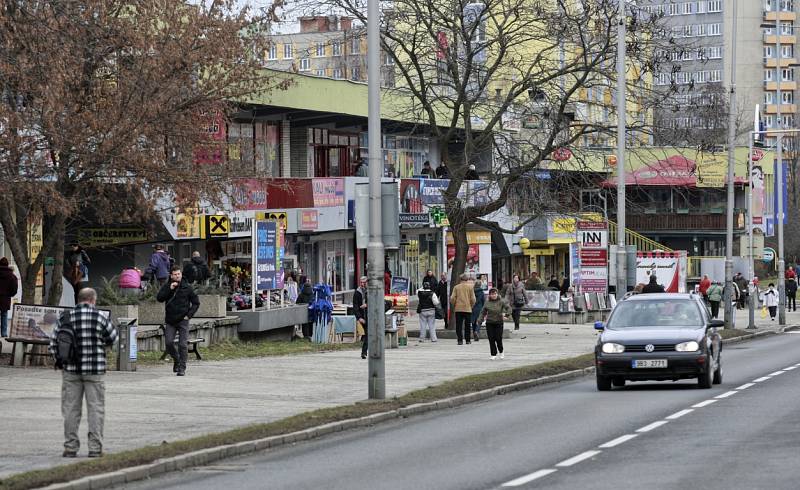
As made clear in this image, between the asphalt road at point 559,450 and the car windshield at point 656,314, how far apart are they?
2.03 metres

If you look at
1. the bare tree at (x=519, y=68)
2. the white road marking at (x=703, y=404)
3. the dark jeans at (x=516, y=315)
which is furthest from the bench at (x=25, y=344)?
the dark jeans at (x=516, y=315)

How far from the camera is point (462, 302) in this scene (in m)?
37.6

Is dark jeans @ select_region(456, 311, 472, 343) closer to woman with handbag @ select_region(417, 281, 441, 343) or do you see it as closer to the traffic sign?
woman with handbag @ select_region(417, 281, 441, 343)

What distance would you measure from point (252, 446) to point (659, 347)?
9.41 m

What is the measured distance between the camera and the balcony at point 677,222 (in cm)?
9600

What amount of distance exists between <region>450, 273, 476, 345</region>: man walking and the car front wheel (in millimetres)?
12910

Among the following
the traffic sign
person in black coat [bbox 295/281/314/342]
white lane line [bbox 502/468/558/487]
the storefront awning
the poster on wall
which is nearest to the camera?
white lane line [bbox 502/468/558/487]

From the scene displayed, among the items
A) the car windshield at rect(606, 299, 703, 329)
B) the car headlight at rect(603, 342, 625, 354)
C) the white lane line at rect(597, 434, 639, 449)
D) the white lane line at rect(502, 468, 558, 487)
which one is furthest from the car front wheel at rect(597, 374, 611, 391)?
the white lane line at rect(502, 468, 558, 487)

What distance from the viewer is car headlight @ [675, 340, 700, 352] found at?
2358 centimetres

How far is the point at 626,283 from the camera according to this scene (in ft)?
124

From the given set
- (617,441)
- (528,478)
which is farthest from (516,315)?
(528,478)

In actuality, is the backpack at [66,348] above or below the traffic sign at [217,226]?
below

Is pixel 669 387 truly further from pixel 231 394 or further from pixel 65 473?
pixel 65 473

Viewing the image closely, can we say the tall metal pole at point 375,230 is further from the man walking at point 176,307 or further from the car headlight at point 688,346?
the man walking at point 176,307
